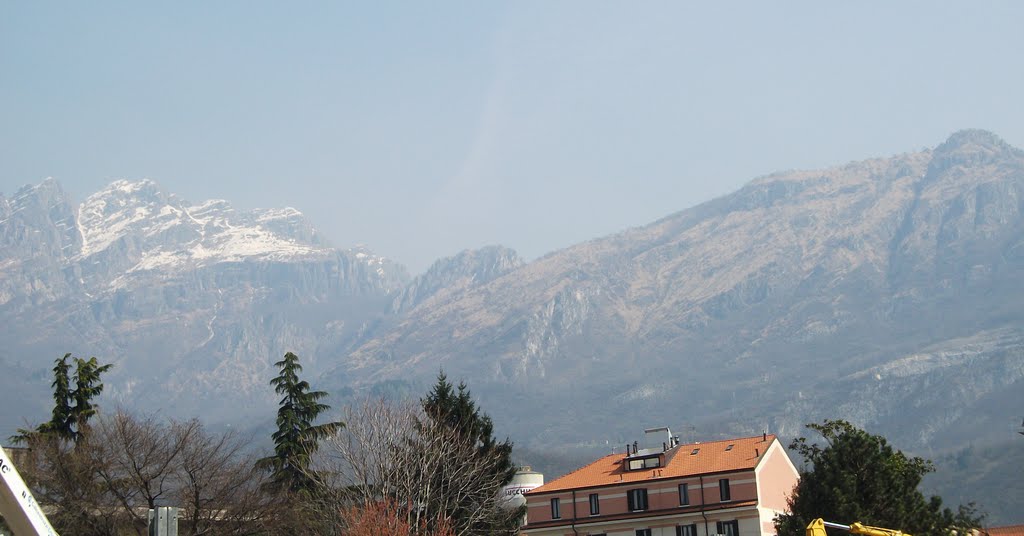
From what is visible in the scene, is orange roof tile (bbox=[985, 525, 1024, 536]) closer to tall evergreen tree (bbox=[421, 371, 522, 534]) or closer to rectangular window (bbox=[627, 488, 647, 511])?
rectangular window (bbox=[627, 488, 647, 511])

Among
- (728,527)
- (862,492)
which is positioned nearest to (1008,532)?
(728,527)

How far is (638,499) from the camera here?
9181 cm

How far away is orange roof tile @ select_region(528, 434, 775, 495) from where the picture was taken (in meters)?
90.2

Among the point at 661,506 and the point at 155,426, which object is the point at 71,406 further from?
the point at 661,506

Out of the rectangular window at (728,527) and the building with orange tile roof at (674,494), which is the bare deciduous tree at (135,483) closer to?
the building with orange tile roof at (674,494)

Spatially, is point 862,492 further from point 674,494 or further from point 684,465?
point 684,465

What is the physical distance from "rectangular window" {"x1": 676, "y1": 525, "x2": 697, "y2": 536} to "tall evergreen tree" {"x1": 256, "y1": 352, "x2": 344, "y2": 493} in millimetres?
26082

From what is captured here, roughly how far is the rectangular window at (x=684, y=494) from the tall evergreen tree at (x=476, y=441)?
16757 mm

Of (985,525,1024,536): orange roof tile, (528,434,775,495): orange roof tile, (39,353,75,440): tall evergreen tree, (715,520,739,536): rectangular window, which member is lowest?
(985,525,1024,536): orange roof tile

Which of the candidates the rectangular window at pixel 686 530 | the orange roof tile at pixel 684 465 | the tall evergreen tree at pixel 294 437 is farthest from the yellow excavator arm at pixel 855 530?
the rectangular window at pixel 686 530

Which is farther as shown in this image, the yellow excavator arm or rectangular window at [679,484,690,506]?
rectangular window at [679,484,690,506]

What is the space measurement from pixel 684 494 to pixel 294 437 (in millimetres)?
28146

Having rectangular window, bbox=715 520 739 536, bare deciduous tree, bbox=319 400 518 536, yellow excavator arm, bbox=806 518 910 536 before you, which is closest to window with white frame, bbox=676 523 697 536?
rectangular window, bbox=715 520 739 536

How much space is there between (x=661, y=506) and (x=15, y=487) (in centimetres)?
7436
